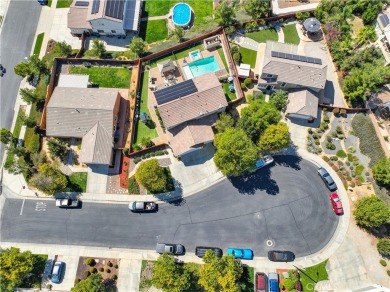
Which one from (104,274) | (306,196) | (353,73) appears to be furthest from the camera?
(353,73)

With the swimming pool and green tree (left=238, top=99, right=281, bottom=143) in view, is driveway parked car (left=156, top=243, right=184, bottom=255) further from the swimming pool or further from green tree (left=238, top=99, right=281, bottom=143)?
the swimming pool

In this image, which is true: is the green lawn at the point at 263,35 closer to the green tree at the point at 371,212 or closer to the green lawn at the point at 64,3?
the green tree at the point at 371,212

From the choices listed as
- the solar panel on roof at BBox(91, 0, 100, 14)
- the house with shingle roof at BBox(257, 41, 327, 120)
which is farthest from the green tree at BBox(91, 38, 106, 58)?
the house with shingle roof at BBox(257, 41, 327, 120)

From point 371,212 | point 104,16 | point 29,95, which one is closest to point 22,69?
point 29,95

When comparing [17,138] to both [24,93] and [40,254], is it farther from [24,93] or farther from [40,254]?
[40,254]

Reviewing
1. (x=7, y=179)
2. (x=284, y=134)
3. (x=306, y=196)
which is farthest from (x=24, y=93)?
(x=306, y=196)
